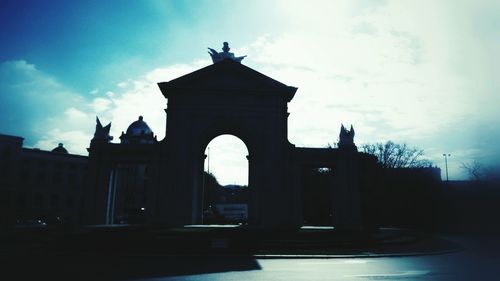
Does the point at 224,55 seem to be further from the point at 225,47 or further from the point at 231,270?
the point at 231,270

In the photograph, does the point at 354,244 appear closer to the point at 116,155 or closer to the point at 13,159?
the point at 116,155

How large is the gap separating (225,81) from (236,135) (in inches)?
204

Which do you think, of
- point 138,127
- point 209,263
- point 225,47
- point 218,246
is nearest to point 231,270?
point 209,263

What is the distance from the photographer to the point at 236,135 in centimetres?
3500

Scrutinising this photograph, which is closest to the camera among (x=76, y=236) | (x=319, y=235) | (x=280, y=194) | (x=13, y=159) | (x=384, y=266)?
(x=384, y=266)

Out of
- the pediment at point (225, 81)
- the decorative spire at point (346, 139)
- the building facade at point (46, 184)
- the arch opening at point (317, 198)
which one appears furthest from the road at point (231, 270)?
the building facade at point (46, 184)

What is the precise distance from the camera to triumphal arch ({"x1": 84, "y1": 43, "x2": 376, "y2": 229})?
33.2 meters

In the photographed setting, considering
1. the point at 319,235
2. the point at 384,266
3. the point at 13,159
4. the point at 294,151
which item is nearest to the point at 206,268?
the point at 384,266

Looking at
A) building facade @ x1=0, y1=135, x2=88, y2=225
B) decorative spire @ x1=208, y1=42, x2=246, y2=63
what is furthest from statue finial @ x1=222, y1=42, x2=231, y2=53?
building facade @ x1=0, y1=135, x2=88, y2=225

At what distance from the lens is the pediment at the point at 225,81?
3388 cm

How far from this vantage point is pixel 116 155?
112ft

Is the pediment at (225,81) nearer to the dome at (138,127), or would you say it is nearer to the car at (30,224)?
→ the car at (30,224)

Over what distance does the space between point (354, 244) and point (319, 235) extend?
2366 millimetres

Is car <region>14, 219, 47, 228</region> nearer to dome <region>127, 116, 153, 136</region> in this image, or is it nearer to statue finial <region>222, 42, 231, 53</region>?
dome <region>127, 116, 153, 136</region>
